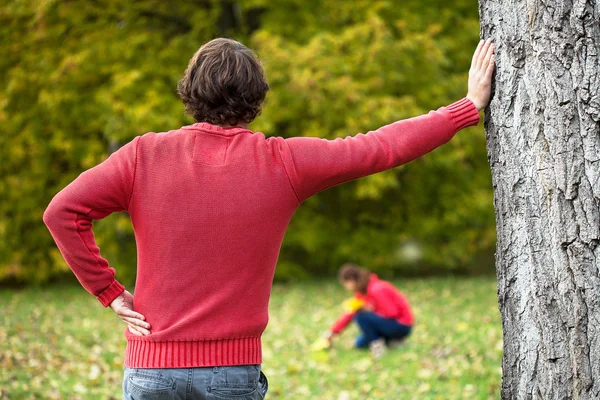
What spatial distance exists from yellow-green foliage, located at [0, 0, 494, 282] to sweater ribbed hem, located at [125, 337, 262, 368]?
1041 cm

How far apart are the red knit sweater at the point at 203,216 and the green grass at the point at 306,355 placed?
2.96 metres

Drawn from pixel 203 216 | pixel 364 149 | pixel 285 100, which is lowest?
pixel 203 216

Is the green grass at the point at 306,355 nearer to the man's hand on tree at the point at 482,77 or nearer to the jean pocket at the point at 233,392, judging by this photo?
the man's hand on tree at the point at 482,77

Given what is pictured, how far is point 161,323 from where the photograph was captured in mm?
2381

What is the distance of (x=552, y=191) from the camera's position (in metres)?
2.64

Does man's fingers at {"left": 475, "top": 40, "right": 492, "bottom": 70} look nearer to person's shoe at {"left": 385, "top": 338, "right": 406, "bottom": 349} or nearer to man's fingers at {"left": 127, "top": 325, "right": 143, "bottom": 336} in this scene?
man's fingers at {"left": 127, "top": 325, "right": 143, "bottom": 336}

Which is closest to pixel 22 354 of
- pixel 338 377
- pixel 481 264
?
pixel 338 377

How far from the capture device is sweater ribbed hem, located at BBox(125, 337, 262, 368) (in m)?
2.36

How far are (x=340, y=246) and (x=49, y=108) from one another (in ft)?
20.2

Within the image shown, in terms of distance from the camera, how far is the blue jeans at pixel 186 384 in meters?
2.34

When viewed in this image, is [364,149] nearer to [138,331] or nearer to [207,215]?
[207,215]

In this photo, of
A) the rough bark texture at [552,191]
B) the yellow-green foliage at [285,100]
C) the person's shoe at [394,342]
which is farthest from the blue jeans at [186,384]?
the yellow-green foliage at [285,100]

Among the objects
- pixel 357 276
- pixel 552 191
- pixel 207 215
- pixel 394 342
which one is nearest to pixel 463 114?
pixel 552 191

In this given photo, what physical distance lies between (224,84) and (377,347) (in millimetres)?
5580
